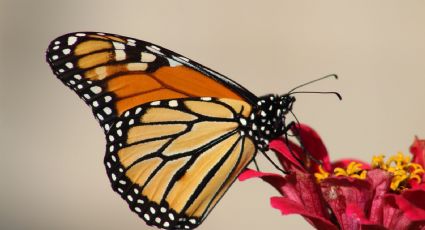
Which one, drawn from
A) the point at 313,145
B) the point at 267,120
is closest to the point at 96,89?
the point at 267,120

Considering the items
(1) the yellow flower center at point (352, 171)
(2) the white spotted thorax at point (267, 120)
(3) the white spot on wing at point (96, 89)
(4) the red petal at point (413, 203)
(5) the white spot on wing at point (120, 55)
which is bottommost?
(4) the red petal at point (413, 203)

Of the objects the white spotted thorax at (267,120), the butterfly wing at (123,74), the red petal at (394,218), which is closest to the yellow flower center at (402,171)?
the red petal at (394,218)

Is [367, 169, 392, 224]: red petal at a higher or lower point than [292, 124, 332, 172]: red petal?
lower

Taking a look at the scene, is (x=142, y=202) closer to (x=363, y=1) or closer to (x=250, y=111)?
(x=250, y=111)

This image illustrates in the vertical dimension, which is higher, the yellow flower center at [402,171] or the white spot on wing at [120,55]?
the white spot on wing at [120,55]

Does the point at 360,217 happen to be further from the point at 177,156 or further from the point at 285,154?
the point at 177,156

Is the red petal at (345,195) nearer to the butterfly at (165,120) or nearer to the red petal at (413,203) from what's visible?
the red petal at (413,203)

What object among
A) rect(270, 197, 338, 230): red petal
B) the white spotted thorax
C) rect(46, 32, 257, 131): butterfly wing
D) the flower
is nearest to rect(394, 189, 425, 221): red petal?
the flower

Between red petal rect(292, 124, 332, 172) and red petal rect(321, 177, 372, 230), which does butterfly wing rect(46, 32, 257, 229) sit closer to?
red petal rect(292, 124, 332, 172)
